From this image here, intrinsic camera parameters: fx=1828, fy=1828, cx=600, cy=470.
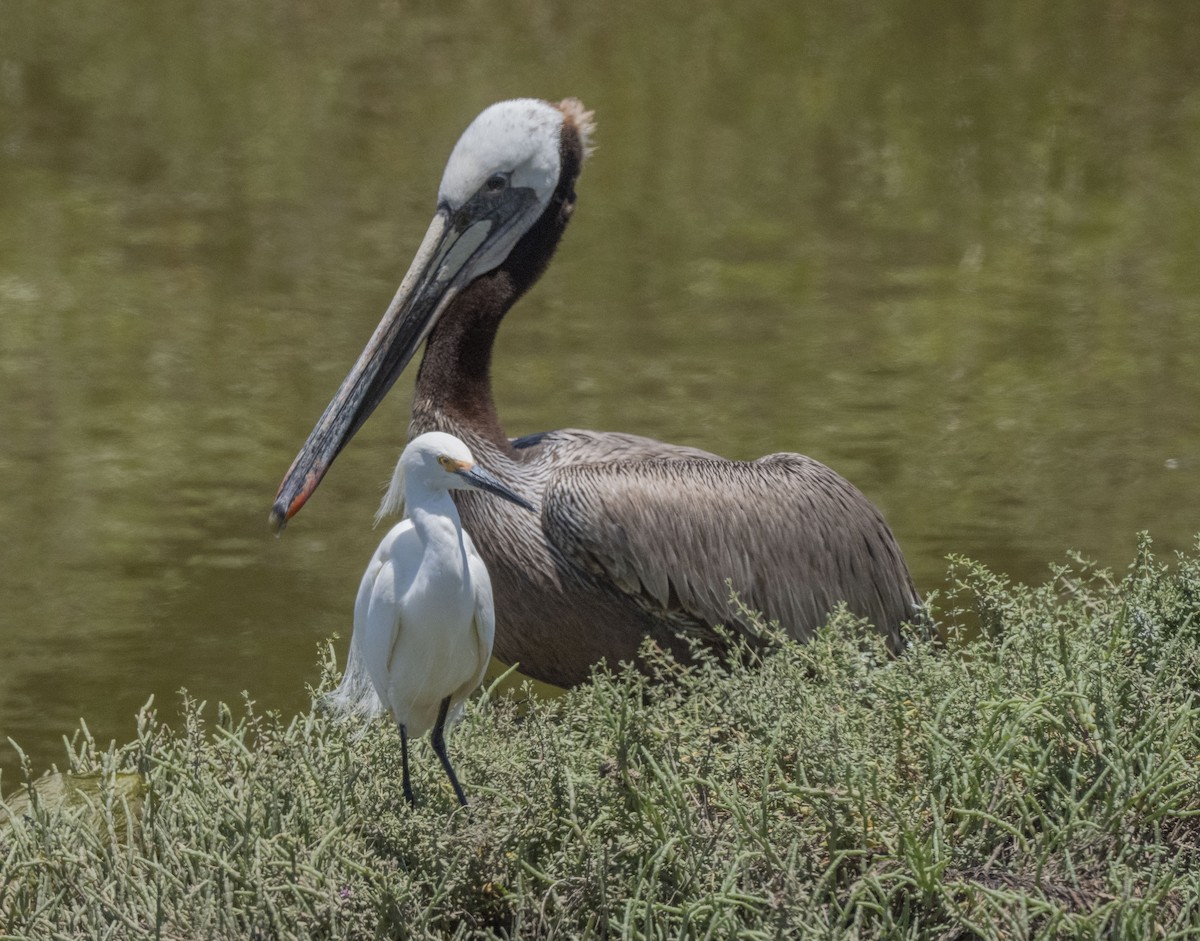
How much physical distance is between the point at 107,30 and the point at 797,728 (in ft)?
35.2

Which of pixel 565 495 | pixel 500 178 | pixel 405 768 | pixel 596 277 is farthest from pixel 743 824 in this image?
pixel 596 277

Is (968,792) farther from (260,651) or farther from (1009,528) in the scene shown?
(1009,528)

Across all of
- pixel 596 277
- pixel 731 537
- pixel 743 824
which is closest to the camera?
pixel 743 824

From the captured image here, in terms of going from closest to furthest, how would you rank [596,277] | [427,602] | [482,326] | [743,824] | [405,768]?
1. [743,824]
2. [427,602]
3. [405,768]
4. [482,326]
5. [596,277]

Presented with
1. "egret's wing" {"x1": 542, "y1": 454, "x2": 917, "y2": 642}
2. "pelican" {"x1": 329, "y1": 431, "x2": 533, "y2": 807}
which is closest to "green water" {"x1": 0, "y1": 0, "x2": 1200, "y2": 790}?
"egret's wing" {"x1": 542, "y1": 454, "x2": 917, "y2": 642}

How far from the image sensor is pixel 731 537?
434cm

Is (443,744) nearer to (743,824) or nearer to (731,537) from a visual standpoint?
(743,824)

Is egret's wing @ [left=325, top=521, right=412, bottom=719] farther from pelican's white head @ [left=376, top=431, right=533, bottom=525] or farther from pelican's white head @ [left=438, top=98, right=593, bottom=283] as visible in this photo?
pelican's white head @ [left=438, top=98, right=593, bottom=283]

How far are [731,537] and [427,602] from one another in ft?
5.07

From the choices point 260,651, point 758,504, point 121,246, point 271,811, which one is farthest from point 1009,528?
point 121,246

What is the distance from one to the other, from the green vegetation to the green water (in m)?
1.86

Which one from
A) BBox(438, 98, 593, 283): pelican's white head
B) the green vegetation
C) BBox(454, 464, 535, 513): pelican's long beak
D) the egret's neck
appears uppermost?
BBox(438, 98, 593, 283): pelican's white head

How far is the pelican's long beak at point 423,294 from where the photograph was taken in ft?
14.4

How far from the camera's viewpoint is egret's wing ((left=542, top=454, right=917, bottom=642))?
4148mm
